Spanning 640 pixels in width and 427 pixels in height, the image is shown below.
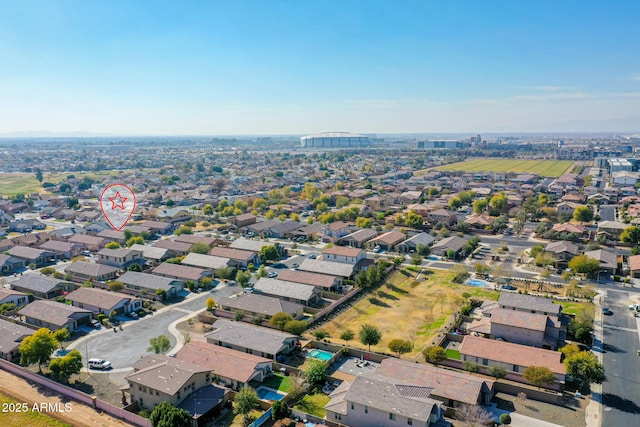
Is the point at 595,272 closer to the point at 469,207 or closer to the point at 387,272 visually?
the point at 387,272

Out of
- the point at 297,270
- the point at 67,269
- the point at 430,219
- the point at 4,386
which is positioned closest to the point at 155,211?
the point at 67,269

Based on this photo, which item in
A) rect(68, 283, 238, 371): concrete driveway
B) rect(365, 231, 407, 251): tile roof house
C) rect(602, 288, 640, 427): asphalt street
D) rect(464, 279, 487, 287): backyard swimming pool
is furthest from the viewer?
rect(365, 231, 407, 251): tile roof house

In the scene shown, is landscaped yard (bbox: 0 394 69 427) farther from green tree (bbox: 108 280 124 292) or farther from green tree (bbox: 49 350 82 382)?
→ green tree (bbox: 108 280 124 292)

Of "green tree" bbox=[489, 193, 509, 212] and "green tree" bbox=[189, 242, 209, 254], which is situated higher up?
"green tree" bbox=[489, 193, 509, 212]

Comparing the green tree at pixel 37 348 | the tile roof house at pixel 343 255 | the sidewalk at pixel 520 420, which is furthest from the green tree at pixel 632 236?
the green tree at pixel 37 348

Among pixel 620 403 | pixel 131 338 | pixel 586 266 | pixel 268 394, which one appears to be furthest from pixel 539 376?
pixel 131 338

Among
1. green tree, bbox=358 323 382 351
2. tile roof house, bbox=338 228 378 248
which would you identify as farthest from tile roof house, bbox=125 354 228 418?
tile roof house, bbox=338 228 378 248

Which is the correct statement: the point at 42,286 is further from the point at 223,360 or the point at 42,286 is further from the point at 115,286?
the point at 223,360

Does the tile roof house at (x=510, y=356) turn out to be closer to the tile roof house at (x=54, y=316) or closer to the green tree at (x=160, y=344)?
the green tree at (x=160, y=344)
